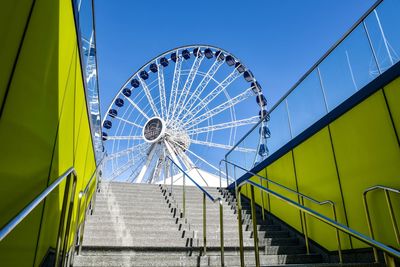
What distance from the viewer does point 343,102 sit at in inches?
170

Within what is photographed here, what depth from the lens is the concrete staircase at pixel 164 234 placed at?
330 centimetres

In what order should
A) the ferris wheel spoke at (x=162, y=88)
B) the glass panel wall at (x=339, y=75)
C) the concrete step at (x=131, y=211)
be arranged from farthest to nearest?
1. the ferris wheel spoke at (x=162, y=88)
2. the concrete step at (x=131, y=211)
3. the glass panel wall at (x=339, y=75)

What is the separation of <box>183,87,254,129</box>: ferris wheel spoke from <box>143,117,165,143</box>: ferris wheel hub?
1390mm

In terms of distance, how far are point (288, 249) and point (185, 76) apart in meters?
14.6

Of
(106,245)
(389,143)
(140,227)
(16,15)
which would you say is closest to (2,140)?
(16,15)

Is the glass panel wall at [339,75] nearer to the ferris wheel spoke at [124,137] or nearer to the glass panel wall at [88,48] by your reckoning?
the glass panel wall at [88,48]

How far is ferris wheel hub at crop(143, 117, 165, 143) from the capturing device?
54.3 feet

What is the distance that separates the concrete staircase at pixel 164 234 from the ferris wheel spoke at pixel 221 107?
10898 mm

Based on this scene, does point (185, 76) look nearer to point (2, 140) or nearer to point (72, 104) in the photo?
point (72, 104)

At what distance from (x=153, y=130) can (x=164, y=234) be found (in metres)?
13.1

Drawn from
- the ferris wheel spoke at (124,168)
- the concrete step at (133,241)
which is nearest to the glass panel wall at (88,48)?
the concrete step at (133,241)

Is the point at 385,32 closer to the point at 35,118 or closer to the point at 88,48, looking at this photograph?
the point at 88,48

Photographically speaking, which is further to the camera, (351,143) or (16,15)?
(351,143)

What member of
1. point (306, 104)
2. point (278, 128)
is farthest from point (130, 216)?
point (306, 104)
